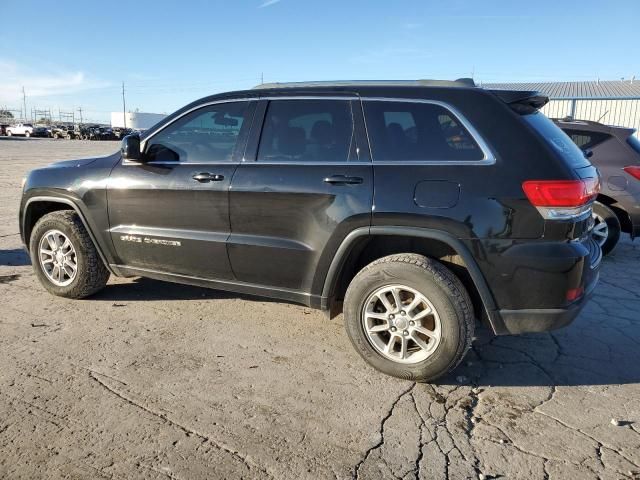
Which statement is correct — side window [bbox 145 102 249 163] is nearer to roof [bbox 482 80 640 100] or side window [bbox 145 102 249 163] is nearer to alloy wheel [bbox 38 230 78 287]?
alloy wheel [bbox 38 230 78 287]

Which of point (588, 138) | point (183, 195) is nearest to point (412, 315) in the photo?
point (183, 195)

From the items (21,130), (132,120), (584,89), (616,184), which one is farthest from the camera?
(132,120)

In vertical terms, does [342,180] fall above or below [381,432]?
above

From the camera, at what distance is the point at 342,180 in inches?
130

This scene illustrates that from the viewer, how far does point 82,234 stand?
4.45 m

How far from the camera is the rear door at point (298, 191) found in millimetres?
3326

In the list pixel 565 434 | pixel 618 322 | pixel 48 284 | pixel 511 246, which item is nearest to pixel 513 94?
pixel 511 246

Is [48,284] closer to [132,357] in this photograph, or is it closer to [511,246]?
[132,357]

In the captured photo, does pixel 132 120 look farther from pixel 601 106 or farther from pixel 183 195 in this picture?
pixel 183 195

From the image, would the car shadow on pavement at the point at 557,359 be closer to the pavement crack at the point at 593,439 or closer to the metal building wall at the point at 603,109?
the pavement crack at the point at 593,439

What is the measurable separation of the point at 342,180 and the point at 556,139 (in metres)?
1.38

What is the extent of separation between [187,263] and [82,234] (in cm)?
116

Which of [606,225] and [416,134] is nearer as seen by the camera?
[416,134]

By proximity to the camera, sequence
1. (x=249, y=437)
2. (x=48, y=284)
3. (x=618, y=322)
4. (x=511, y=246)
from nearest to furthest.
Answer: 1. (x=249, y=437)
2. (x=511, y=246)
3. (x=618, y=322)
4. (x=48, y=284)
